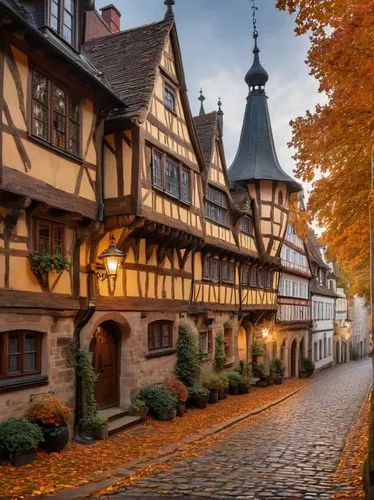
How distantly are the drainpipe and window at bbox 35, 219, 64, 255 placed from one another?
5.12 feet

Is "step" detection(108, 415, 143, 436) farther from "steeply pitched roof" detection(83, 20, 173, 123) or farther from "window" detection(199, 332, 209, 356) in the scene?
"steeply pitched roof" detection(83, 20, 173, 123)

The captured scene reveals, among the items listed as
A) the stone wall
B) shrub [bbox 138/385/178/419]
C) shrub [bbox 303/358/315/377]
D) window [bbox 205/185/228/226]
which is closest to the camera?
the stone wall

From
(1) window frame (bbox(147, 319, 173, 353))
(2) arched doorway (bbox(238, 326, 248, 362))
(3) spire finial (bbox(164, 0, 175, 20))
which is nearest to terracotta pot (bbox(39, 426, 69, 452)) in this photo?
(1) window frame (bbox(147, 319, 173, 353))

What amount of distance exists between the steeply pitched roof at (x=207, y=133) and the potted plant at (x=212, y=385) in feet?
26.4

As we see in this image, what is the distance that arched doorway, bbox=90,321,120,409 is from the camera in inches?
579

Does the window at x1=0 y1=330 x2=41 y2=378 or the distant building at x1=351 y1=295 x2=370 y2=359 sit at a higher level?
the window at x1=0 y1=330 x2=41 y2=378

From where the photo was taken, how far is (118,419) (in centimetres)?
1459

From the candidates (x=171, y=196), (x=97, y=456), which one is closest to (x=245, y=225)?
(x=171, y=196)

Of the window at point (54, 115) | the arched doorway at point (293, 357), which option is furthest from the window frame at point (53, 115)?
the arched doorway at point (293, 357)

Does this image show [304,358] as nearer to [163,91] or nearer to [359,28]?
[163,91]

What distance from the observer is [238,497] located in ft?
25.8

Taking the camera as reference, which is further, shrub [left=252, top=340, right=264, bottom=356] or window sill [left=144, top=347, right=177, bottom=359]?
shrub [left=252, top=340, right=264, bottom=356]

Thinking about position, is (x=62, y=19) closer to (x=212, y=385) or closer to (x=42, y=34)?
(x=42, y=34)

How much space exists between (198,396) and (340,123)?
34.6 feet
